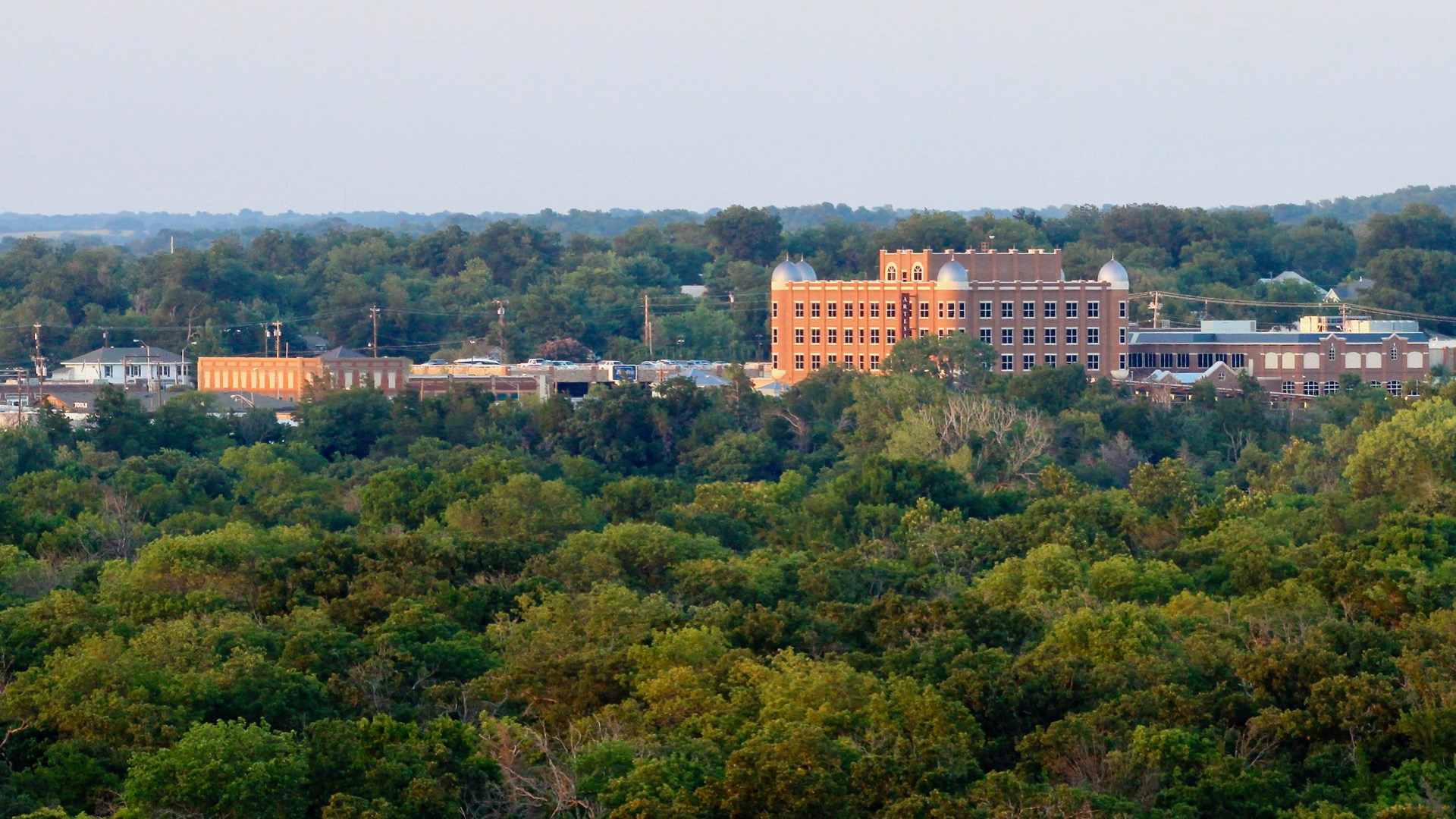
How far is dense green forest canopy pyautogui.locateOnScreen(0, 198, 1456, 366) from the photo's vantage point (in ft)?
437

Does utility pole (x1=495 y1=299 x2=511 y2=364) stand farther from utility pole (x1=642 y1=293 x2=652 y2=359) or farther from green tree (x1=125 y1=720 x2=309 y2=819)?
green tree (x1=125 y1=720 x2=309 y2=819)

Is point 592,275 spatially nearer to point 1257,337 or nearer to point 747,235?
point 747,235

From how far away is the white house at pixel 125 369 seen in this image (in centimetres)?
11512

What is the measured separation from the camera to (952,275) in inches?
4377

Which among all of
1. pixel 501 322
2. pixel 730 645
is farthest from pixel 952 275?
pixel 730 645

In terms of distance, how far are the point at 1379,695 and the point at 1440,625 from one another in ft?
18.2

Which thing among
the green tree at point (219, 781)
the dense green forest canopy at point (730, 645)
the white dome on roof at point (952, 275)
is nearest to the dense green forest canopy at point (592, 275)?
the white dome on roof at point (952, 275)

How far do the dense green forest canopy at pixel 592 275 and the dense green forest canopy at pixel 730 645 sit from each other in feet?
203

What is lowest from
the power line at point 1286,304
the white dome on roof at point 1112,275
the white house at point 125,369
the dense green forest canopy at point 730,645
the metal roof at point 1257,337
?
the dense green forest canopy at point 730,645

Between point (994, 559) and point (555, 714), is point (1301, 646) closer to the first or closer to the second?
point (555, 714)

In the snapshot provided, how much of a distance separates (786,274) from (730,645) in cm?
7472

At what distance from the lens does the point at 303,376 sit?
10606 centimetres

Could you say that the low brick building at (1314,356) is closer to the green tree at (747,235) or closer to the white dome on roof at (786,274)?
the white dome on roof at (786,274)

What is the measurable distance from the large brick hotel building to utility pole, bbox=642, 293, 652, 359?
16.5m
